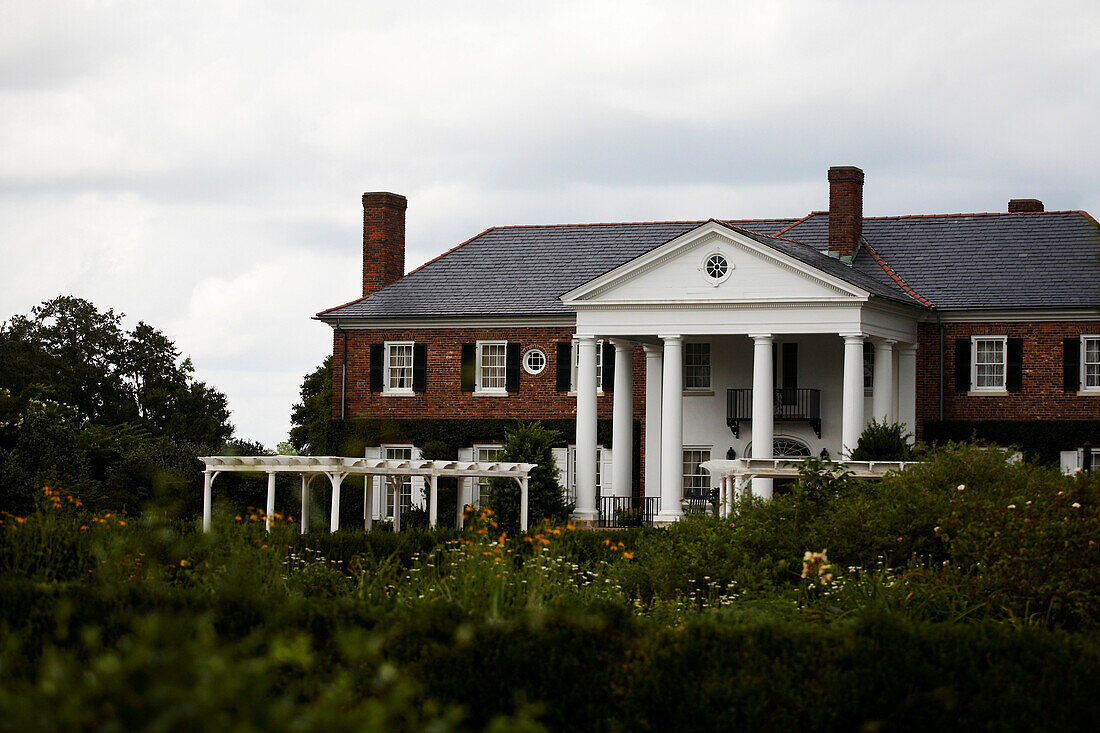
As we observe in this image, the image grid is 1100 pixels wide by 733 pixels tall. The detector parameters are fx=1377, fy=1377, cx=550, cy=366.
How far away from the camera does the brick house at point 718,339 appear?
36.0 meters

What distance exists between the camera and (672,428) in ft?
118

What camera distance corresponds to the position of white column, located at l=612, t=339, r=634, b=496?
3778cm

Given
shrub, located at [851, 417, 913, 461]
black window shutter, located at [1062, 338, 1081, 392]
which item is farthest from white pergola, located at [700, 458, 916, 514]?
black window shutter, located at [1062, 338, 1081, 392]

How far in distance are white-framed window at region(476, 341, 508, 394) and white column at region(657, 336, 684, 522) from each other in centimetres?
665

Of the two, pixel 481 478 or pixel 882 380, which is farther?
pixel 481 478

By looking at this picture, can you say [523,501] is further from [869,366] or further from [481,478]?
[869,366]

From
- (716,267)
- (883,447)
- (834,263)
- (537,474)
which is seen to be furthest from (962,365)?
(537,474)

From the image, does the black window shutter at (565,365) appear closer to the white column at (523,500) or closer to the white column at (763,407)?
the white column at (763,407)

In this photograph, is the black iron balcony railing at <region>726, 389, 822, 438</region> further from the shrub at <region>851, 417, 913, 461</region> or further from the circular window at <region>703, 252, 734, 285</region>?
the shrub at <region>851, 417, 913, 461</region>

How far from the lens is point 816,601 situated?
12758 millimetres

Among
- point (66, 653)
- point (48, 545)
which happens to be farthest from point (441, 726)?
point (48, 545)

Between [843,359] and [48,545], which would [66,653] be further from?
[843,359]

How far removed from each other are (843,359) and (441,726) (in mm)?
35050

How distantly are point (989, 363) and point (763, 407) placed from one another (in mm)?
7306
